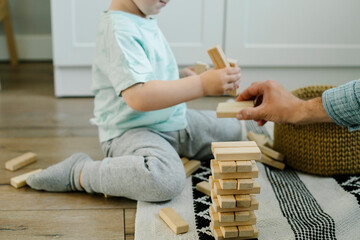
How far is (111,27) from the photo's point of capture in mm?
1035

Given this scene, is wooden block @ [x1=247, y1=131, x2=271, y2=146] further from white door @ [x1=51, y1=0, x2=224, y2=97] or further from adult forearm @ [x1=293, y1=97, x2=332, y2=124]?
white door @ [x1=51, y1=0, x2=224, y2=97]

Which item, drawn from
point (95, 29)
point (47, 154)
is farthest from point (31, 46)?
point (47, 154)

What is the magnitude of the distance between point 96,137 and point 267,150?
0.51 metres

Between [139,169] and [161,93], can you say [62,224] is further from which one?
[161,93]

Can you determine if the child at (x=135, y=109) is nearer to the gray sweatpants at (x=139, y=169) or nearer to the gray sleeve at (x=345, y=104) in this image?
the gray sweatpants at (x=139, y=169)

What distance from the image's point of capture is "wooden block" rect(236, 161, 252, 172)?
0.76m

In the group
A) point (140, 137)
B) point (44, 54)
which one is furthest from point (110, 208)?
point (44, 54)

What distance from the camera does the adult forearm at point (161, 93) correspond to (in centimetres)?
99

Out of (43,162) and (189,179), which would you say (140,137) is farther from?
(43,162)

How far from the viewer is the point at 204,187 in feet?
3.33

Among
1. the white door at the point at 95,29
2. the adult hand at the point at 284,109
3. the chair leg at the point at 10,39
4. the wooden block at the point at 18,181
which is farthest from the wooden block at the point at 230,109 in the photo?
the chair leg at the point at 10,39

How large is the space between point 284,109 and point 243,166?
9.2 inches

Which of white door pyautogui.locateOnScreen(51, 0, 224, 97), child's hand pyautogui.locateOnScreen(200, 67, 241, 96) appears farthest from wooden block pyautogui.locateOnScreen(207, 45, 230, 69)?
white door pyautogui.locateOnScreen(51, 0, 224, 97)

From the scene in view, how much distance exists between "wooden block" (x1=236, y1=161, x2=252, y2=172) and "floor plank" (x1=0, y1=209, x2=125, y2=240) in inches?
10.3
